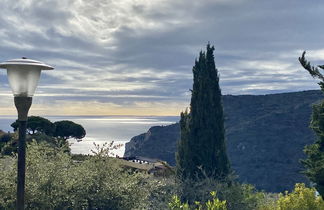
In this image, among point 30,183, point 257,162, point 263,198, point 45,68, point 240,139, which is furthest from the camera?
point 240,139

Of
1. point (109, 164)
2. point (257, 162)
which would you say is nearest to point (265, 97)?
point (257, 162)

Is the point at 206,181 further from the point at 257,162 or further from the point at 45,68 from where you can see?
the point at 257,162

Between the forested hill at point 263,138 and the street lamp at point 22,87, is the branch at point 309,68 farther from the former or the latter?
the forested hill at point 263,138

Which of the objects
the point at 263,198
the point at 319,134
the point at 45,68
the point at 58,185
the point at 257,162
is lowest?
the point at 257,162

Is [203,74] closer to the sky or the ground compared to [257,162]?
closer to the sky

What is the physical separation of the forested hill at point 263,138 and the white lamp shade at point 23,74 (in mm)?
88248

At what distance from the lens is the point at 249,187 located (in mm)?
18547

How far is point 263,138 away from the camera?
373ft

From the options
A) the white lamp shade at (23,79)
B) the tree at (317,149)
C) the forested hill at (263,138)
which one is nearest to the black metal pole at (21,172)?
the white lamp shade at (23,79)

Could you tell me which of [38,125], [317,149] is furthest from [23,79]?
[38,125]

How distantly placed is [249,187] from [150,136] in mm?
114933

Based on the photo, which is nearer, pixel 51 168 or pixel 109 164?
pixel 51 168

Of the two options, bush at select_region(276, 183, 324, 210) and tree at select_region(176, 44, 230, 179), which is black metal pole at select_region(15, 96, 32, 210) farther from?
tree at select_region(176, 44, 230, 179)

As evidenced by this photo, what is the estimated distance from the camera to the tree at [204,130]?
2119cm
